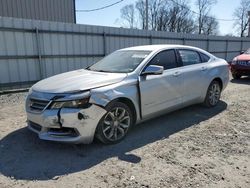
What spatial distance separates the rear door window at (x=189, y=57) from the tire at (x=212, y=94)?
2.37ft

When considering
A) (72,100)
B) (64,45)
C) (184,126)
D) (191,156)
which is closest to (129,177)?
(191,156)

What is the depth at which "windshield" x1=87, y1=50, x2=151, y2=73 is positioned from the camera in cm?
445

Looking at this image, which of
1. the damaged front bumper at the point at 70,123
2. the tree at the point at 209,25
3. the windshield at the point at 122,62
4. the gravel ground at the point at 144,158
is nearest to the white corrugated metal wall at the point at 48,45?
the gravel ground at the point at 144,158

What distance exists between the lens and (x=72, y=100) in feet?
11.5

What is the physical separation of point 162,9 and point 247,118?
4475 centimetres

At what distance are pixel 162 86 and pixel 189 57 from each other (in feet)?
4.40

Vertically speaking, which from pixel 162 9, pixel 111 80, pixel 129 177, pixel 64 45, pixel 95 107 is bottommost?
pixel 129 177

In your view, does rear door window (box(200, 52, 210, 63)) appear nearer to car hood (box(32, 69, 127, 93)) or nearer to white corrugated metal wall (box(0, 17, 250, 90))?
car hood (box(32, 69, 127, 93))

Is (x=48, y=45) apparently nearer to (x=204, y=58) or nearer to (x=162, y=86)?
(x=204, y=58)

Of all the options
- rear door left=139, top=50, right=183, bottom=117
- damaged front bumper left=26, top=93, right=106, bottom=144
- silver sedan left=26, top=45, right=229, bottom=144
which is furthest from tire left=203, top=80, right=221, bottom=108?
damaged front bumper left=26, top=93, right=106, bottom=144

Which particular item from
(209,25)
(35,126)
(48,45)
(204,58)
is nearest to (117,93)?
(35,126)

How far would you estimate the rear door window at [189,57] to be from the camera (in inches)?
207

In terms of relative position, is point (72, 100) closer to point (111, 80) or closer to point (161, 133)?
point (111, 80)

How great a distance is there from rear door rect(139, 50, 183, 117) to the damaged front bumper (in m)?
0.94
